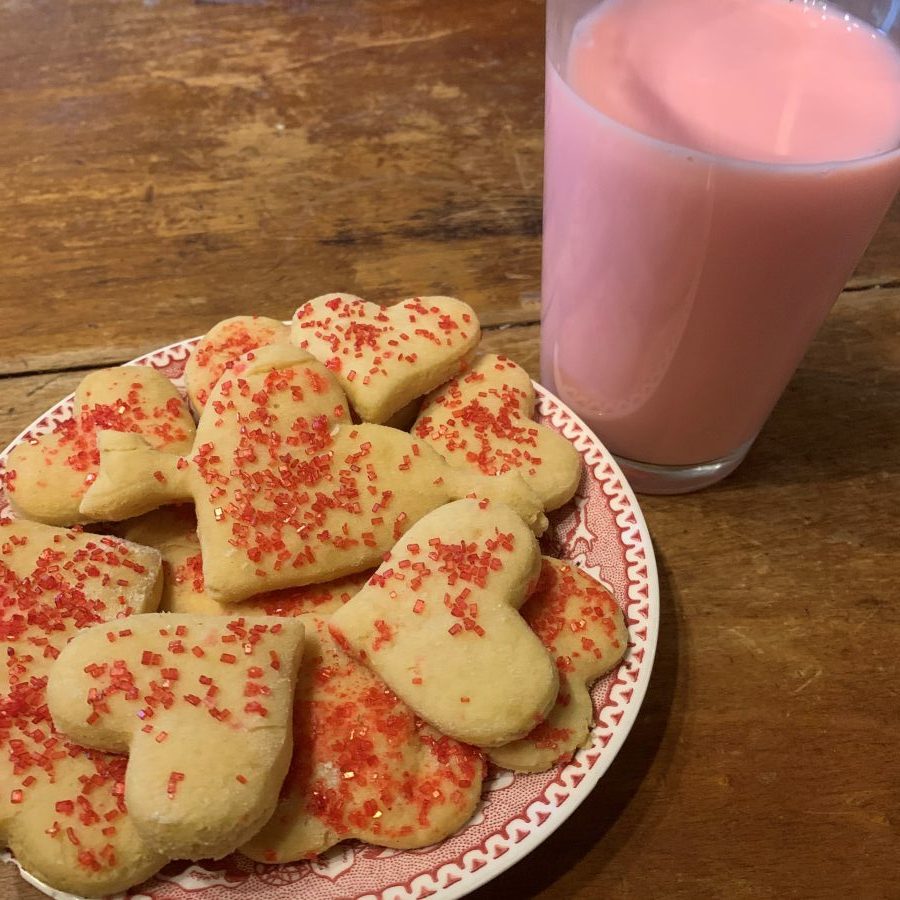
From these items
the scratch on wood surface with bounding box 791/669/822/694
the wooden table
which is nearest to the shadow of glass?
the wooden table

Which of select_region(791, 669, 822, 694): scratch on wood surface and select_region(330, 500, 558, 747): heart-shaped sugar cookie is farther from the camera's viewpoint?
select_region(791, 669, 822, 694): scratch on wood surface

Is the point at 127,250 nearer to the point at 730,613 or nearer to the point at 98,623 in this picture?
the point at 98,623

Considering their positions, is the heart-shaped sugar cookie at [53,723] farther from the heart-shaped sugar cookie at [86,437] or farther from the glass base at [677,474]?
the glass base at [677,474]

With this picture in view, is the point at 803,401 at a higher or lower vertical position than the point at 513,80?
lower

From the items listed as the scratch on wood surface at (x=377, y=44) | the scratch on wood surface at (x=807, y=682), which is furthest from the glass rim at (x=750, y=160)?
the scratch on wood surface at (x=377, y=44)

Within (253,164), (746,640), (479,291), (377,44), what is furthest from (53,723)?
(377,44)

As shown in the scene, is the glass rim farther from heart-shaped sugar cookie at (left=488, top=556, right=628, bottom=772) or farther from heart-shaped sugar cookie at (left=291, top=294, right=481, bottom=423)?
heart-shaped sugar cookie at (left=488, top=556, right=628, bottom=772)

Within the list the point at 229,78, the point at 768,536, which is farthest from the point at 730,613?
the point at 229,78

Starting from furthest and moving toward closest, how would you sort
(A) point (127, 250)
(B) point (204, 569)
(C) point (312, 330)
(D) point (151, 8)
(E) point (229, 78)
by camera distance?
(D) point (151, 8) < (E) point (229, 78) < (A) point (127, 250) < (C) point (312, 330) < (B) point (204, 569)
